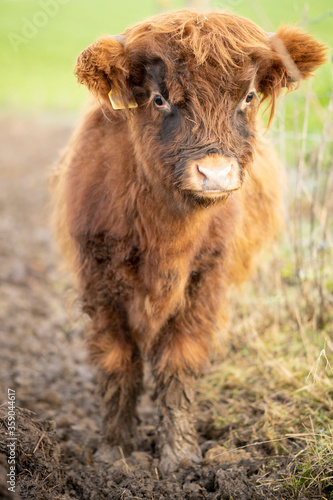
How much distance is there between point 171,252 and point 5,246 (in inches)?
157

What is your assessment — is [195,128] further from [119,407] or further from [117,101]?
[119,407]

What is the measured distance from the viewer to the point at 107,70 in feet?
7.68

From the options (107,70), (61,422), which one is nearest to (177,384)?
(61,422)

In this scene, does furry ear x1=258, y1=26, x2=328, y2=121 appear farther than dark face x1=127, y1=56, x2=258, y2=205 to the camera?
Yes

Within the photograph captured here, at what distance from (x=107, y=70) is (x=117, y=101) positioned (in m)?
0.17

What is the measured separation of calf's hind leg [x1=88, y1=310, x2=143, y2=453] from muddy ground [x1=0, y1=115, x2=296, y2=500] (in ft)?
0.47

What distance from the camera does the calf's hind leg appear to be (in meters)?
2.84

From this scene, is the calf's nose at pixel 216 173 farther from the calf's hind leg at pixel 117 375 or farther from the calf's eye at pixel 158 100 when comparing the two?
the calf's hind leg at pixel 117 375

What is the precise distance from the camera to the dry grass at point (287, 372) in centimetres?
242

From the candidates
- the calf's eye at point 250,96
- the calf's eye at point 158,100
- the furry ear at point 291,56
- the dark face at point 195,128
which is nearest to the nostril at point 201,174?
the dark face at point 195,128

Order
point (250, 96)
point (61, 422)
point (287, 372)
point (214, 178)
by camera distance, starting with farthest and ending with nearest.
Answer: point (287, 372) → point (61, 422) → point (250, 96) → point (214, 178)

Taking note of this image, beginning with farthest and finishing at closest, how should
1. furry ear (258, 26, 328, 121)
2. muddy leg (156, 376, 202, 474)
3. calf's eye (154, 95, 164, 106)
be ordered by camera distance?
muddy leg (156, 376, 202, 474)
furry ear (258, 26, 328, 121)
calf's eye (154, 95, 164, 106)

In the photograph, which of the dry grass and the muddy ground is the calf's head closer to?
the dry grass

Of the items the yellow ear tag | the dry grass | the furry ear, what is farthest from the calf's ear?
the dry grass
